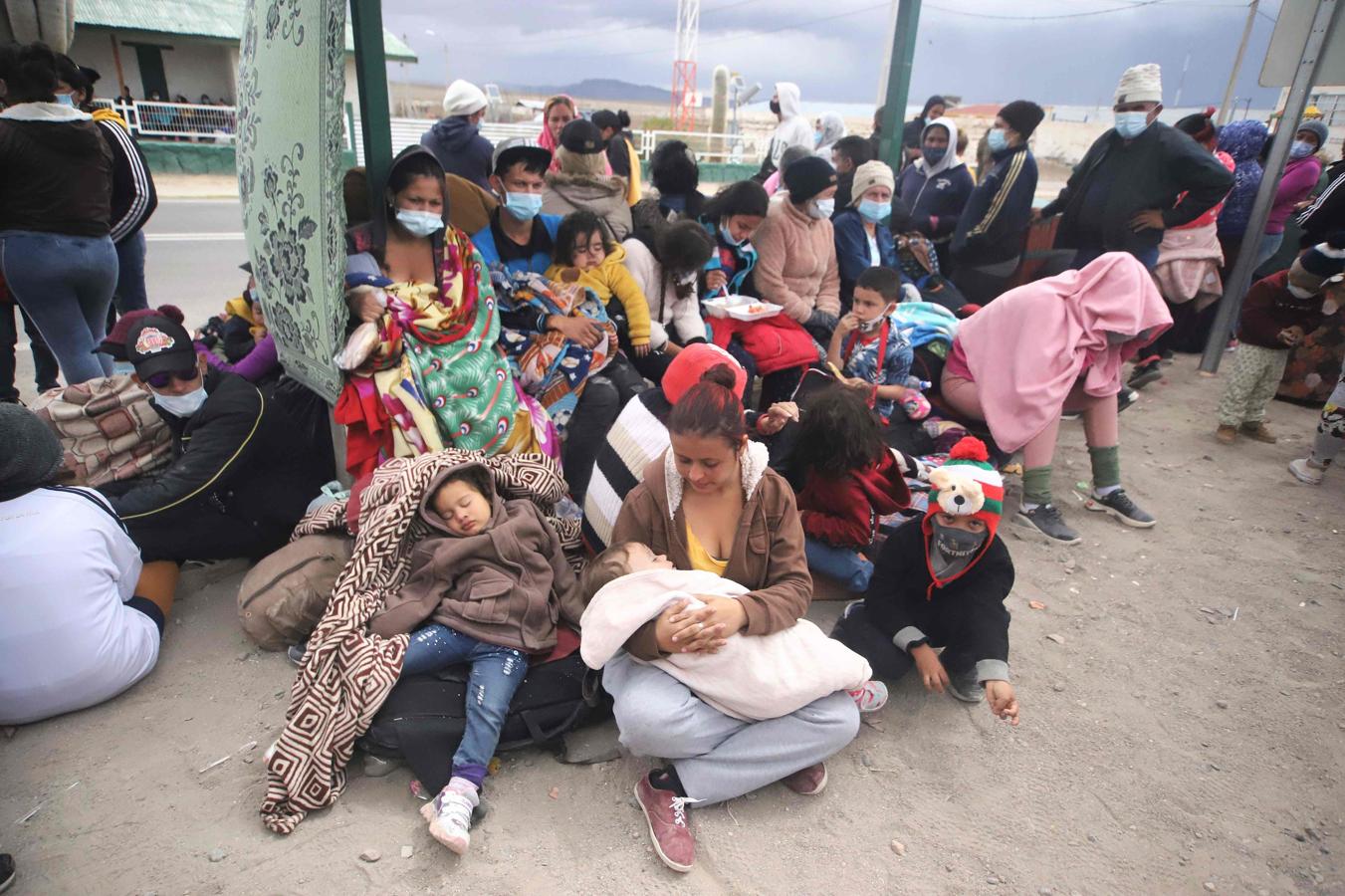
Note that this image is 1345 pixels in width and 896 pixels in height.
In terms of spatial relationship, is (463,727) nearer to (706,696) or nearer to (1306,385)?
(706,696)

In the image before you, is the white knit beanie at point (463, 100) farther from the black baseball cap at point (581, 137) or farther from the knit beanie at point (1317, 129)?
the knit beanie at point (1317, 129)

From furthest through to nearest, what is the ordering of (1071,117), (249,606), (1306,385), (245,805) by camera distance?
(1071,117), (1306,385), (249,606), (245,805)

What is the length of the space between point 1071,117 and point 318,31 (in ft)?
173

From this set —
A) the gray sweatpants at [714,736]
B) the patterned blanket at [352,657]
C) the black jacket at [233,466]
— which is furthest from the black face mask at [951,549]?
the black jacket at [233,466]

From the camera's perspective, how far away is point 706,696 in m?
2.15

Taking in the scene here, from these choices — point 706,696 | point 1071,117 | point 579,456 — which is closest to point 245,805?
point 706,696

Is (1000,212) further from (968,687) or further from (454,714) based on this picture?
(454,714)

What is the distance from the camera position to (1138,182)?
201 inches

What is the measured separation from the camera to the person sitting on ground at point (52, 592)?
2254mm

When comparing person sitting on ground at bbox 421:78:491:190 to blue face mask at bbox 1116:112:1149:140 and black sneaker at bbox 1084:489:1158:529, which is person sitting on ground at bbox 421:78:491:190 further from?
black sneaker at bbox 1084:489:1158:529

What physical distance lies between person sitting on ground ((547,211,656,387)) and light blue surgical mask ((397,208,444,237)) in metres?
0.85

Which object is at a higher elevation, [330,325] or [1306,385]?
[330,325]

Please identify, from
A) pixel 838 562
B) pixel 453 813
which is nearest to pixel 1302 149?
pixel 838 562

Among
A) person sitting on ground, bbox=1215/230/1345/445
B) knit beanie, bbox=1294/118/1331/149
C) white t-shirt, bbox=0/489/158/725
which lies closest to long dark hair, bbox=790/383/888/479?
white t-shirt, bbox=0/489/158/725
